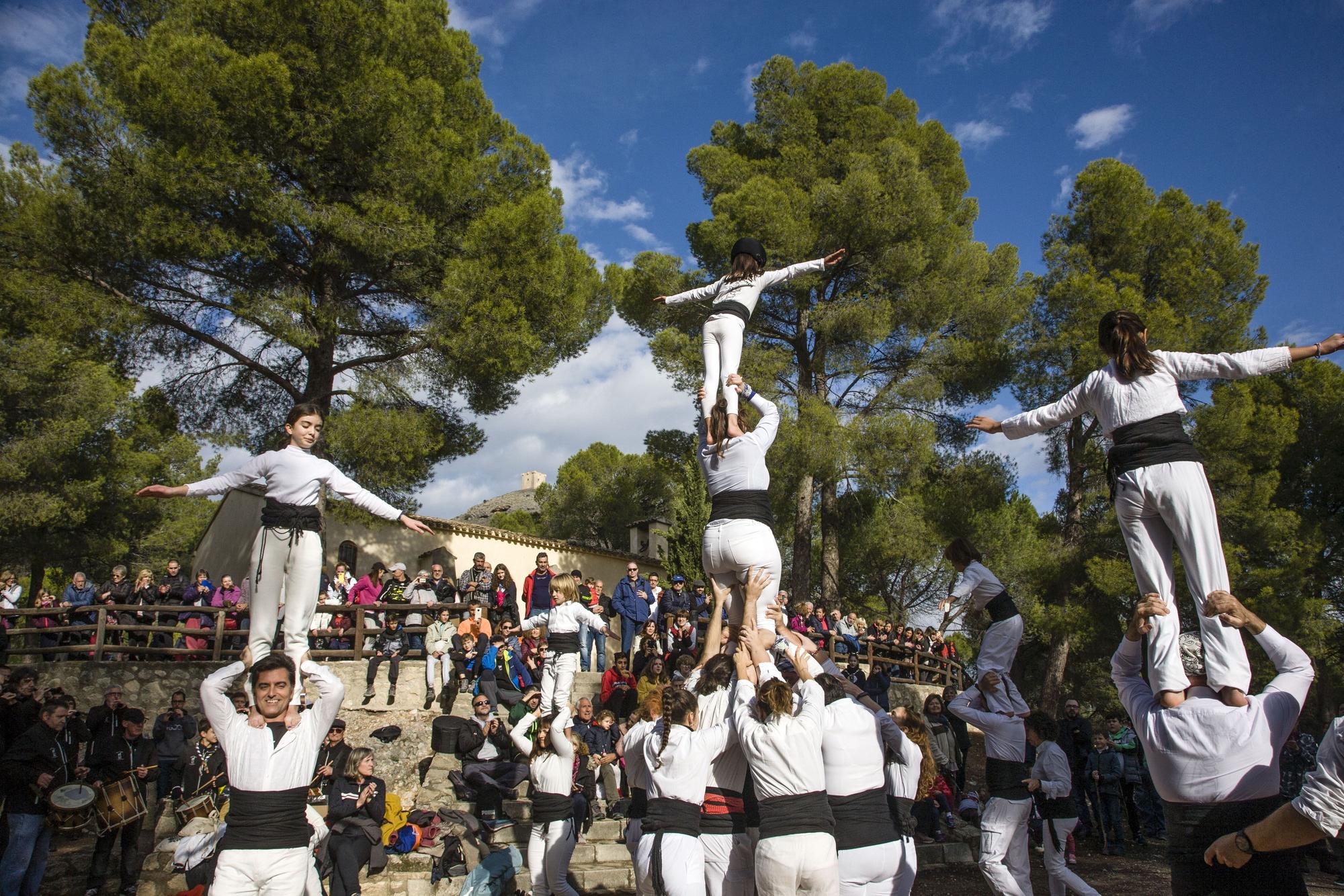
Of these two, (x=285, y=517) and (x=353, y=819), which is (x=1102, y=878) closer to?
(x=353, y=819)

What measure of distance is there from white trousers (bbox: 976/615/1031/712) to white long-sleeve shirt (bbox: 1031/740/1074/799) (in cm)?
52

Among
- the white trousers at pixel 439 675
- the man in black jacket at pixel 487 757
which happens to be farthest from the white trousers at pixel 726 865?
the white trousers at pixel 439 675

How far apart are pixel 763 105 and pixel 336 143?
10174 millimetres

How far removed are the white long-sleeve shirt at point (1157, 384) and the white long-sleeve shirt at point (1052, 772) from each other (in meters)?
2.81

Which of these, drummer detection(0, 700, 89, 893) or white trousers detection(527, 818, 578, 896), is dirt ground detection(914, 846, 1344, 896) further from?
drummer detection(0, 700, 89, 893)

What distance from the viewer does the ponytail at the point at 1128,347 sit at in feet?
12.6

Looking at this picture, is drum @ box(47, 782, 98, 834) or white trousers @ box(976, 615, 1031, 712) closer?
white trousers @ box(976, 615, 1031, 712)

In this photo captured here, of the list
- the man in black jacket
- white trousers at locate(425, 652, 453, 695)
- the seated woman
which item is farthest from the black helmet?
white trousers at locate(425, 652, 453, 695)

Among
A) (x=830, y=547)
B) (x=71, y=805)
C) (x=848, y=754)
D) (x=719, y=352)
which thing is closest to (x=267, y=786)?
(x=848, y=754)

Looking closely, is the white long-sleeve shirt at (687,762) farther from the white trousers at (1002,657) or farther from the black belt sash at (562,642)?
the black belt sash at (562,642)

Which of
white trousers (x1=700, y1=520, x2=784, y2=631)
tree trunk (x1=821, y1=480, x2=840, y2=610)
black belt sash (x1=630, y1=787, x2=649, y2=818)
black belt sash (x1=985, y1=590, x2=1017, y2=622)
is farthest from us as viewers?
tree trunk (x1=821, y1=480, x2=840, y2=610)

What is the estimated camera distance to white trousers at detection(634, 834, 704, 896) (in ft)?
13.8

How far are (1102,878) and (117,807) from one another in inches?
344

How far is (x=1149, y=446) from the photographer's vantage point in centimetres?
370
